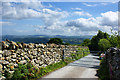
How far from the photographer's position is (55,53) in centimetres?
979

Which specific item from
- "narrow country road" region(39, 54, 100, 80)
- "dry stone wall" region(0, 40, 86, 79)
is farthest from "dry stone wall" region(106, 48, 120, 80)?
"dry stone wall" region(0, 40, 86, 79)

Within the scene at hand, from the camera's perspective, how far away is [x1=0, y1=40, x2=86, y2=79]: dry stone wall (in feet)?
18.1

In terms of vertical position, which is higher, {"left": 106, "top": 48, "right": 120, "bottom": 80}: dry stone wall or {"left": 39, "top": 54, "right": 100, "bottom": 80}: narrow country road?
{"left": 106, "top": 48, "right": 120, "bottom": 80}: dry stone wall

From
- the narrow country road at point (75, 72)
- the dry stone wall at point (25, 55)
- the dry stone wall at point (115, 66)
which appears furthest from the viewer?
the narrow country road at point (75, 72)

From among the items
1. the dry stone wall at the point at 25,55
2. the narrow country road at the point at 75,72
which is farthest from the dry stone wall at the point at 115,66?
the dry stone wall at the point at 25,55

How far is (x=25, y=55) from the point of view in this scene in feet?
21.6

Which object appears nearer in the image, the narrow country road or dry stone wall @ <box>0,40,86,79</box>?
dry stone wall @ <box>0,40,86,79</box>

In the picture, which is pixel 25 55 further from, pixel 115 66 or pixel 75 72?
pixel 115 66

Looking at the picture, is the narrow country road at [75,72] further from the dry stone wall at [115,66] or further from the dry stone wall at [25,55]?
the dry stone wall at [115,66]

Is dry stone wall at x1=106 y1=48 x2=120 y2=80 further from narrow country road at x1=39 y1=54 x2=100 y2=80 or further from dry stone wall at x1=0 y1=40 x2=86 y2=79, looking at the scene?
dry stone wall at x1=0 y1=40 x2=86 y2=79

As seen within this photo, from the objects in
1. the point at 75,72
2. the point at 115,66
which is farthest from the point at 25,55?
the point at 115,66

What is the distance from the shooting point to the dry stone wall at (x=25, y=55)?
5.51 m

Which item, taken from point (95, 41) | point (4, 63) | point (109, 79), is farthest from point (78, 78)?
point (95, 41)

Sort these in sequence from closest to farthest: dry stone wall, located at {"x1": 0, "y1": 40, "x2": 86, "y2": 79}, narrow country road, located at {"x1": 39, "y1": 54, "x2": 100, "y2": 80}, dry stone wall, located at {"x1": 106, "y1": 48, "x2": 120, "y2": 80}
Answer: dry stone wall, located at {"x1": 106, "y1": 48, "x2": 120, "y2": 80} → dry stone wall, located at {"x1": 0, "y1": 40, "x2": 86, "y2": 79} → narrow country road, located at {"x1": 39, "y1": 54, "x2": 100, "y2": 80}
